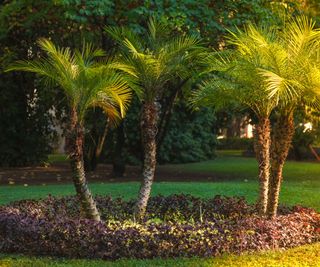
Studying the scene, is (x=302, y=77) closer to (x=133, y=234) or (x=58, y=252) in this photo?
(x=133, y=234)

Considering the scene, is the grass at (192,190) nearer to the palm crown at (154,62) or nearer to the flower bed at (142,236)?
the flower bed at (142,236)

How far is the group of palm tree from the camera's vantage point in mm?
7887

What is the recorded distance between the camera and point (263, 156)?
28.3ft

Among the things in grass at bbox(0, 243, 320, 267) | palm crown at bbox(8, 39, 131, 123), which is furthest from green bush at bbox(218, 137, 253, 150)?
grass at bbox(0, 243, 320, 267)

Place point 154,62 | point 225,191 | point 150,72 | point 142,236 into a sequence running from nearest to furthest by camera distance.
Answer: point 142,236, point 154,62, point 150,72, point 225,191

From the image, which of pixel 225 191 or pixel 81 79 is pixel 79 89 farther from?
pixel 225 191

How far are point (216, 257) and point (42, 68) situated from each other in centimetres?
313

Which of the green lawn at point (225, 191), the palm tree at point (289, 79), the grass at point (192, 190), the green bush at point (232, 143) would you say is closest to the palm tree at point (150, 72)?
the palm tree at point (289, 79)

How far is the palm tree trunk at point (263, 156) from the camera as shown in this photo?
339 inches

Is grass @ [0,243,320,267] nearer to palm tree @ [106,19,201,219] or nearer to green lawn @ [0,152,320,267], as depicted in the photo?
green lawn @ [0,152,320,267]

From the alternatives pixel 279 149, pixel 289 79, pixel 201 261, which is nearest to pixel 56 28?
pixel 279 149

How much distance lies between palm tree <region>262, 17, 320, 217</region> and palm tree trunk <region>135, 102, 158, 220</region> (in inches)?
64.0

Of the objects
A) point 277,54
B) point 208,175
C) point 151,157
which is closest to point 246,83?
point 277,54

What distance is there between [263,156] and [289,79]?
116cm
